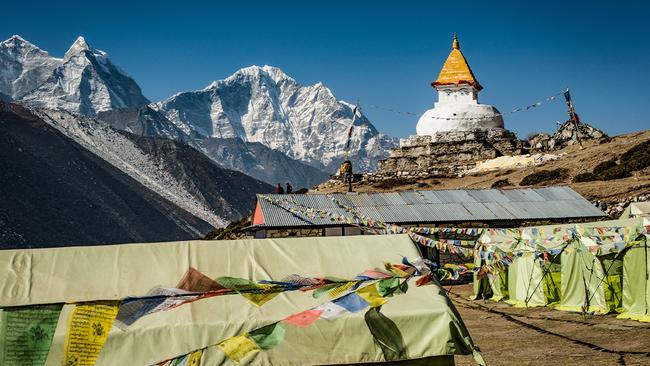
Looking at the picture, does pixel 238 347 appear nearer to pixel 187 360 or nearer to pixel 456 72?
pixel 187 360

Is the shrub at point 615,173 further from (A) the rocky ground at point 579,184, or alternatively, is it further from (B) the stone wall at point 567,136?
(B) the stone wall at point 567,136

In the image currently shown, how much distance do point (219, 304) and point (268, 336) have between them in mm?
751

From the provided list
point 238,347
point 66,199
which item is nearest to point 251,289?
point 238,347

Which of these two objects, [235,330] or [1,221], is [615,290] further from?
[1,221]

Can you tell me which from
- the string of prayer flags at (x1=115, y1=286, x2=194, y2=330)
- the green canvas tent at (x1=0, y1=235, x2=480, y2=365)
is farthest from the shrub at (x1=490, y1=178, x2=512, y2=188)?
the string of prayer flags at (x1=115, y1=286, x2=194, y2=330)

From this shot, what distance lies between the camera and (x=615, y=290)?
15.7 m

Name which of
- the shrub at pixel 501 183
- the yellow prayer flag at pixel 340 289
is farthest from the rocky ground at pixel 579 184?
the yellow prayer flag at pixel 340 289

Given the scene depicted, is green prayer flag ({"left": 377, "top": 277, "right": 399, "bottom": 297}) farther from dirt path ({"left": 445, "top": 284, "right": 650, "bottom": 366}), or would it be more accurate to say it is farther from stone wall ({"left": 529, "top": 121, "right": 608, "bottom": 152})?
stone wall ({"left": 529, "top": 121, "right": 608, "bottom": 152})

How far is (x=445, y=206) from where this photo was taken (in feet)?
90.6

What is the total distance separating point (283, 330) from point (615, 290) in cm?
1126

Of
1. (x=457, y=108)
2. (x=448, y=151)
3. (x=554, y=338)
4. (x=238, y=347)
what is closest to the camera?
(x=238, y=347)

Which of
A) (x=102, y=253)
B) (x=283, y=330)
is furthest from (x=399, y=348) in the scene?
(x=102, y=253)

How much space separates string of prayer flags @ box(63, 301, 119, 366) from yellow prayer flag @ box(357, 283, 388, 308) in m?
2.51

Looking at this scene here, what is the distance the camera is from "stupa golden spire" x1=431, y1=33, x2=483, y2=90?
236ft
